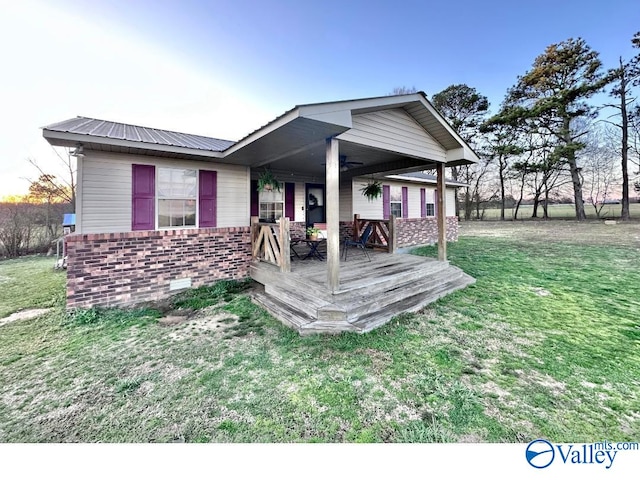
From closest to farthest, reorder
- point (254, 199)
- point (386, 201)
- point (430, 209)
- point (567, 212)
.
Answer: point (254, 199) → point (386, 201) → point (430, 209) → point (567, 212)

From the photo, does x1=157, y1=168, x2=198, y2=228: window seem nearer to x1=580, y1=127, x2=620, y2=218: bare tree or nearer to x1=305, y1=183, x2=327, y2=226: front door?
x1=305, y1=183, x2=327, y2=226: front door

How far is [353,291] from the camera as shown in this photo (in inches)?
168

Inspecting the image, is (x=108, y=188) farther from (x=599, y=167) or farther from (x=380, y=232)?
(x=599, y=167)

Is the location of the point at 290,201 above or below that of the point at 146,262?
above

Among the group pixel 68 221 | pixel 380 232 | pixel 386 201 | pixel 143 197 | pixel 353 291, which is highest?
pixel 386 201

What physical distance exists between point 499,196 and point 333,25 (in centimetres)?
2531

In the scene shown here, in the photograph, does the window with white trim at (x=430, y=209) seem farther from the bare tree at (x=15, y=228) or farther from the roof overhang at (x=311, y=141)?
the bare tree at (x=15, y=228)

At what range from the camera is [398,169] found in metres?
6.92

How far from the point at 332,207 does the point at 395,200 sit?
7.58 meters

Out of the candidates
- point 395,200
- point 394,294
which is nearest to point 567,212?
point 395,200

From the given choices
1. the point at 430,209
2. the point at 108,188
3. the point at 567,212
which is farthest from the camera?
the point at 567,212

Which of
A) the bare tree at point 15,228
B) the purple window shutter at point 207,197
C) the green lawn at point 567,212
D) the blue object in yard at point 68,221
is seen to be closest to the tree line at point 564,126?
the green lawn at point 567,212

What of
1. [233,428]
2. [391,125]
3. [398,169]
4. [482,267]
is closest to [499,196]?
[482,267]

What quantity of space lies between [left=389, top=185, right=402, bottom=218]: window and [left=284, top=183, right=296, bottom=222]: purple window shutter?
14.0 feet
